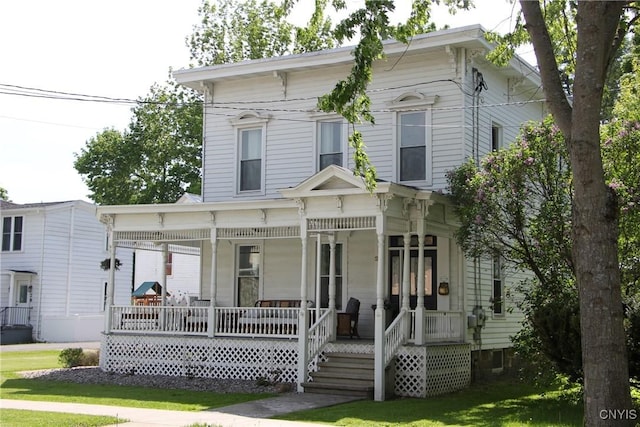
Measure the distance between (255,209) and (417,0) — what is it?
8.61m

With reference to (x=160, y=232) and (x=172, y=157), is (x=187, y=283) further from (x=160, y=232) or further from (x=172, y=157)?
(x=160, y=232)

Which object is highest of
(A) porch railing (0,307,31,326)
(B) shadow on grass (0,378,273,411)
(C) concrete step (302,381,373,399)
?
(A) porch railing (0,307,31,326)

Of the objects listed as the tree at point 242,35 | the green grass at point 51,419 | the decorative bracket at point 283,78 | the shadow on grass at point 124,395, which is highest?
the tree at point 242,35

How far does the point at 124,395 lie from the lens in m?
16.0

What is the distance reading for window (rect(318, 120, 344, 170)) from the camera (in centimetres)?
2012

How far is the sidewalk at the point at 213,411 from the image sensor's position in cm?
1226

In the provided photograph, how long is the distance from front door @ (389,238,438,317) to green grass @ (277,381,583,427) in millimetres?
3015

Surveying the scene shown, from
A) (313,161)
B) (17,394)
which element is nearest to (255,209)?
(313,161)

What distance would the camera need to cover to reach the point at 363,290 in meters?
19.7

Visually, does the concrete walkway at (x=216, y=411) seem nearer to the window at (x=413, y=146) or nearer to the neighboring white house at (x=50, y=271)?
the window at (x=413, y=146)

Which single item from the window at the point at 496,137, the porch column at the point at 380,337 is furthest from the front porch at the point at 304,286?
the window at the point at 496,137

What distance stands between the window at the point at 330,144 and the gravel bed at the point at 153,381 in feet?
19.8

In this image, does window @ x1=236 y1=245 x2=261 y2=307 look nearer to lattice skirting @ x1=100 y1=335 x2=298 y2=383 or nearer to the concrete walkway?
lattice skirting @ x1=100 y1=335 x2=298 y2=383

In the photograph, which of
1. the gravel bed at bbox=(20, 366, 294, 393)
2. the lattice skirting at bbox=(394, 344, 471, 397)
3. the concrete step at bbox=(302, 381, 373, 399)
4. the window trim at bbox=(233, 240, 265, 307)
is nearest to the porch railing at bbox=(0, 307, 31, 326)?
the gravel bed at bbox=(20, 366, 294, 393)
